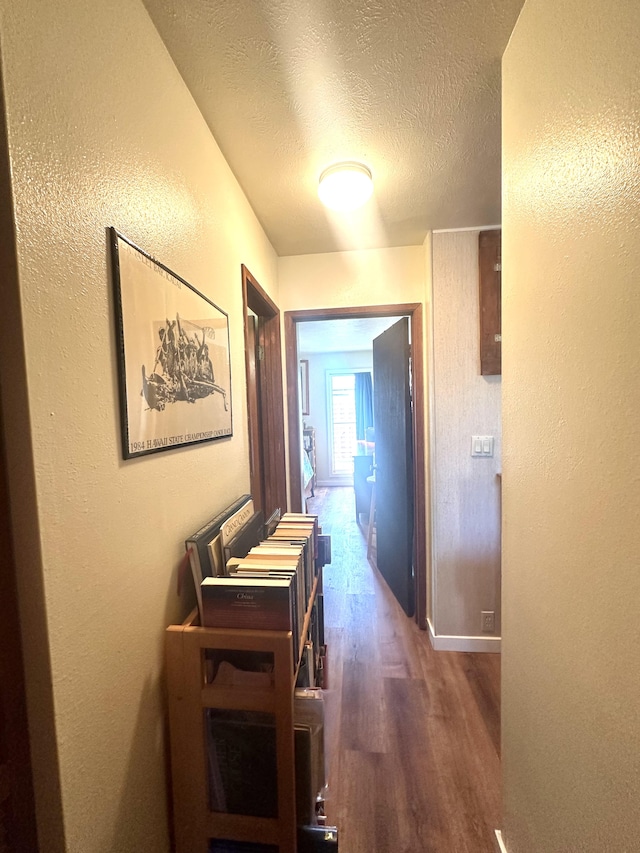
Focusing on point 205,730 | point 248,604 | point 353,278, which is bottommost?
point 205,730

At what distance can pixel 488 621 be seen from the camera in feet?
6.89

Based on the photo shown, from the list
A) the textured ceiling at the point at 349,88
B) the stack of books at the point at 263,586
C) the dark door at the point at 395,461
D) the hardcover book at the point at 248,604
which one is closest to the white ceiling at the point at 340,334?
the dark door at the point at 395,461

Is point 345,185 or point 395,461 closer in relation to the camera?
point 345,185

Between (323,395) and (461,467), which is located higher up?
(323,395)

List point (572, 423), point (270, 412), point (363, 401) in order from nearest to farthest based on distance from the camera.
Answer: point (572, 423) < point (270, 412) < point (363, 401)

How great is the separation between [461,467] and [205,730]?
68.3 inches

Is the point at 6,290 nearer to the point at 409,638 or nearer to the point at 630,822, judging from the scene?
the point at 630,822

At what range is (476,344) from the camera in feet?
6.78

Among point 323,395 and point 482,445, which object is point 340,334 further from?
point 482,445

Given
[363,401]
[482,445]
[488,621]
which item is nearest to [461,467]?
[482,445]

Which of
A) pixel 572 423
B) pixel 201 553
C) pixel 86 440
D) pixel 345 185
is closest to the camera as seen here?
pixel 86 440

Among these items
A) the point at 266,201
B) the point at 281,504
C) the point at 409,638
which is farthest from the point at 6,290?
the point at 409,638

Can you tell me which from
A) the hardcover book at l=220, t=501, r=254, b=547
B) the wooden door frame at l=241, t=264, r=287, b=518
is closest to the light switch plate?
the wooden door frame at l=241, t=264, r=287, b=518

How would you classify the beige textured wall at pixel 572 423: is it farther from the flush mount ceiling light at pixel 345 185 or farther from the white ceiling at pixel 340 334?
the white ceiling at pixel 340 334
